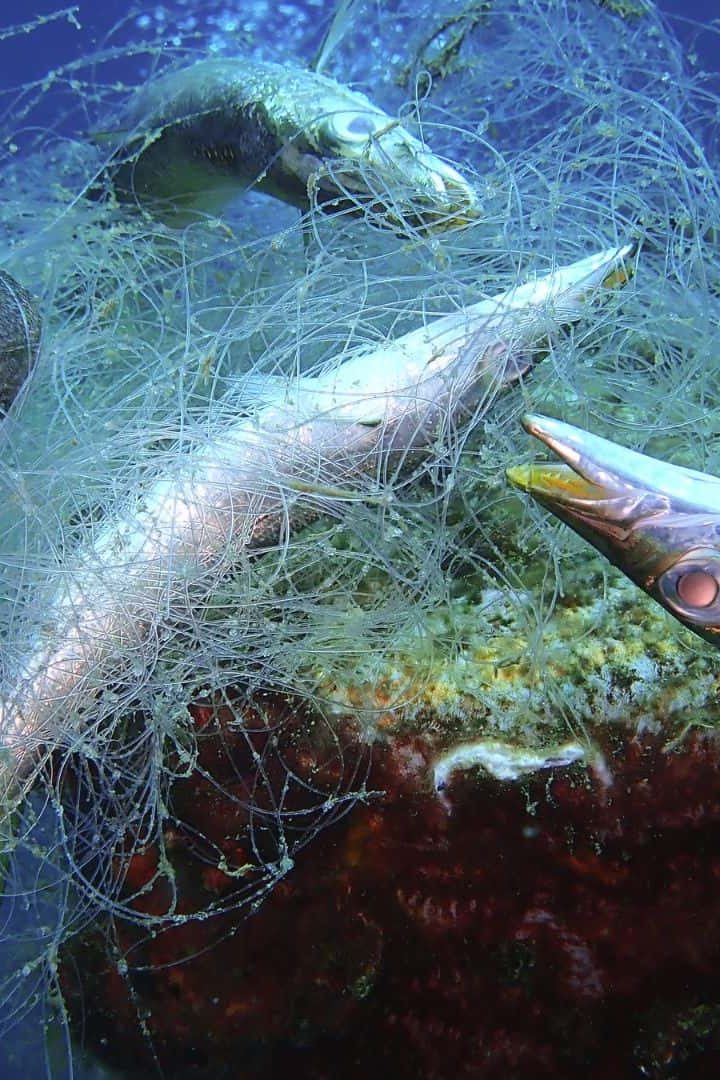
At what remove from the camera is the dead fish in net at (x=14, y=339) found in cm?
183

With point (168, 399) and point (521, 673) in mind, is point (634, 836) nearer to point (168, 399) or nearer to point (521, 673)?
point (521, 673)

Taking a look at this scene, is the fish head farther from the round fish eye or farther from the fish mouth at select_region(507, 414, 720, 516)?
the round fish eye

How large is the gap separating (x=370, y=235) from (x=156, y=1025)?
209 centimetres

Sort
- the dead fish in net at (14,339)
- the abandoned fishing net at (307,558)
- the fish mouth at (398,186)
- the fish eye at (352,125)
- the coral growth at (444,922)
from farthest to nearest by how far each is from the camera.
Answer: the fish eye at (352,125) → the fish mouth at (398,186) → the dead fish in net at (14,339) → the abandoned fishing net at (307,558) → the coral growth at (444,922)

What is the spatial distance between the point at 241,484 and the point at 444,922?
3.30 feet

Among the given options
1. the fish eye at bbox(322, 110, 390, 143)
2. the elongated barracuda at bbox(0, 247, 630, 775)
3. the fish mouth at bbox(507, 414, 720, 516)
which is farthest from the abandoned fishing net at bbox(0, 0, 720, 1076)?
the fish mouth at bbox(507, 414, 720, 516)

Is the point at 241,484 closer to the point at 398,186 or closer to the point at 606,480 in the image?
the point at 606,480

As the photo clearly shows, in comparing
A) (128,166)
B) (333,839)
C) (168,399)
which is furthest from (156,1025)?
(128,166)

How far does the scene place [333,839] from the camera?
5.38ft

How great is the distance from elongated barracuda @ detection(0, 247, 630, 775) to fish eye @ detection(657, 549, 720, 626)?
0.61 metres

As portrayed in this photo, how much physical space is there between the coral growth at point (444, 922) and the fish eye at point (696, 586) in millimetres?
453

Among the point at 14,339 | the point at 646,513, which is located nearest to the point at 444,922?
the point at 646,513

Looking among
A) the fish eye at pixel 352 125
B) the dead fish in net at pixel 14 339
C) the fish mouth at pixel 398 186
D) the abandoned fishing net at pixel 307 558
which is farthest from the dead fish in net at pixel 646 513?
the fish eye at pixel 352 125

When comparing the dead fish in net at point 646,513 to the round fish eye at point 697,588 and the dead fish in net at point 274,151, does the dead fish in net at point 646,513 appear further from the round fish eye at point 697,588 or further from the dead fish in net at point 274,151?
the dead fish in net at point 274,151
